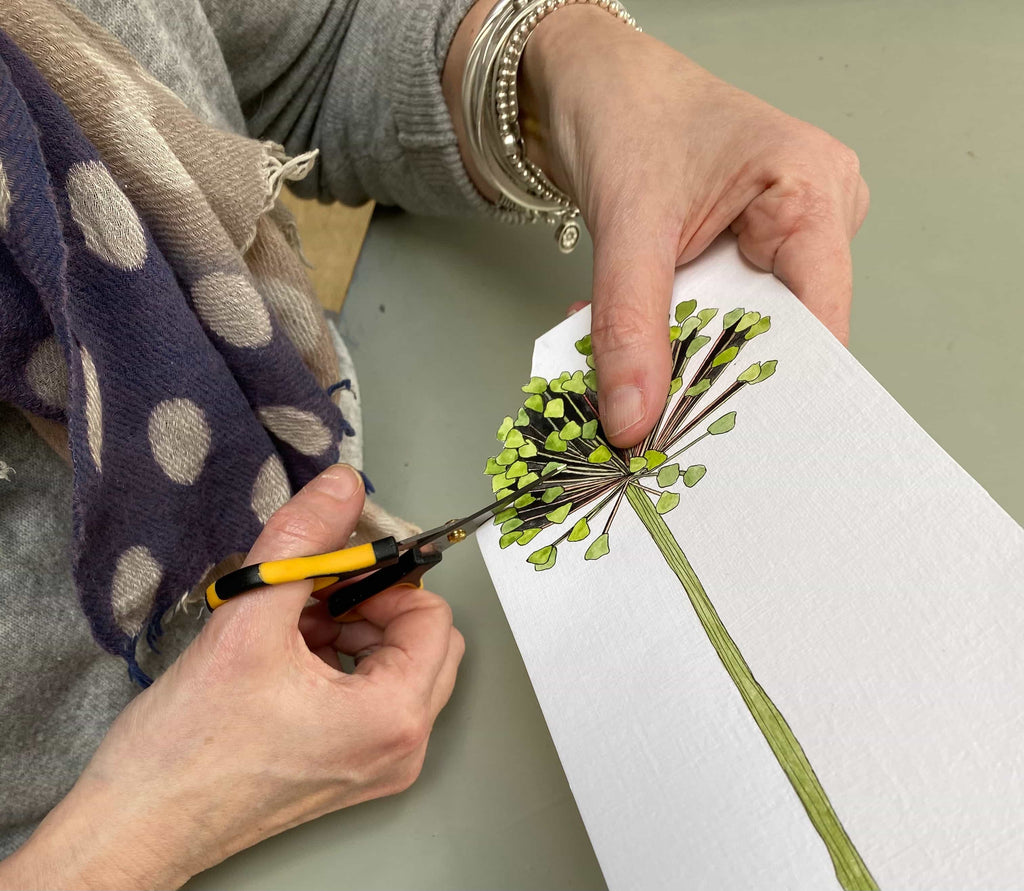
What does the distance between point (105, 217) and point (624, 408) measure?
11.9 inches

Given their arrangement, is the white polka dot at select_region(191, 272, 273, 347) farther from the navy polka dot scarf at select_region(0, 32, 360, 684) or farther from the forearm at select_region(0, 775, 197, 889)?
the forearm at select_region(0, 775, 197, 889)

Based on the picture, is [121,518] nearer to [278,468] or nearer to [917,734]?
[278,468]

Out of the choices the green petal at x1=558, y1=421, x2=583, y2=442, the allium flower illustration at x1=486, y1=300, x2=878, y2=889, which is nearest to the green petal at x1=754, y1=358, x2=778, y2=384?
the allium flower illustration at x1=486, y1=300, x2=878, y2=889

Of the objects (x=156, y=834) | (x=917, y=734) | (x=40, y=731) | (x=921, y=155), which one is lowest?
(x=40, y=731)

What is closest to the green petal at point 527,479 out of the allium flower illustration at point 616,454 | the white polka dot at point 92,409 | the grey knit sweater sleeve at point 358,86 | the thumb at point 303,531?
the allium flower illustration at point 616,454

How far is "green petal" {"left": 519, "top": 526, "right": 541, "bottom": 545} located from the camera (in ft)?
1.38

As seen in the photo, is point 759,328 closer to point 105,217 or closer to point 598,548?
point 598,548

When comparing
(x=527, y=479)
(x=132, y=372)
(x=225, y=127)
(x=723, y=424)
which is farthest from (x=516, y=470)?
(x=225, y=127)

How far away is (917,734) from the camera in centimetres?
29

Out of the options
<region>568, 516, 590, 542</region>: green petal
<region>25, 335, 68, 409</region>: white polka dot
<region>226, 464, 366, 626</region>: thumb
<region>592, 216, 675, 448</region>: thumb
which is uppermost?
<region>592, 216, 675, 448</region>: thumb

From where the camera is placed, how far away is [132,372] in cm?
42

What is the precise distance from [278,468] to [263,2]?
0.40m

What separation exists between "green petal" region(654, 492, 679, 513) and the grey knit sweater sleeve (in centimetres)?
39

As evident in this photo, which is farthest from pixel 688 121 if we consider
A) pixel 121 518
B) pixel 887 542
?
pixel 121 518
